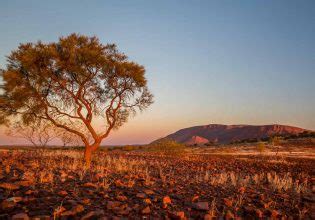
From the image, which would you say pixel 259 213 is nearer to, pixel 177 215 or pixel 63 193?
pixel 177 215

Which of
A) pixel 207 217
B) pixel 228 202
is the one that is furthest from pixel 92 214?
pixel 228 202

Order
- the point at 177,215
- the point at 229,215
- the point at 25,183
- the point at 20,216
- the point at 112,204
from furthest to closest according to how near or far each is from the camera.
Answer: the point at 25,183, the point at 229,215, the point at 112,204, the point at 177,215, the point at 20,216

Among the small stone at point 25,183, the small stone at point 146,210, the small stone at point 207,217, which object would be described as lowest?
the small stone at point 207,217

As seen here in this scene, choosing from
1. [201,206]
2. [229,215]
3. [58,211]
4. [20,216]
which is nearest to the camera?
[20,216]

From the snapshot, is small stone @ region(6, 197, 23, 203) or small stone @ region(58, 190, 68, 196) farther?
small stone @ region(58, 190, 68, 196)

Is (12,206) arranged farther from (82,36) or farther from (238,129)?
(238,129)

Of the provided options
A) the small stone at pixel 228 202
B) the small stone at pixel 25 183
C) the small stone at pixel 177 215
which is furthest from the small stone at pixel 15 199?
the small stone at pixel 228 202

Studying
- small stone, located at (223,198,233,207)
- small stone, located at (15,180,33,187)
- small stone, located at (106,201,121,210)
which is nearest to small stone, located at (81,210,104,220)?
small stone, located at (106,201,121,210)

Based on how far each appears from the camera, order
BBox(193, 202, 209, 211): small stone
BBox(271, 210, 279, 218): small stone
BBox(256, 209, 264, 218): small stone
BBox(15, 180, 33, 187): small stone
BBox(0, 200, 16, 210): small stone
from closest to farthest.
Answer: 1. BBox(0, 200, 16, 210): small stone
2. BBox(193, 202, 209, 211): small stone
3. BBox(256, 209, 264, 218): small stone
4. BBox(271, 210, 279, 218): small stone
5. BBox(15, 180, 33, 187): small stone

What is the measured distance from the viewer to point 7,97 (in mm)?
18656

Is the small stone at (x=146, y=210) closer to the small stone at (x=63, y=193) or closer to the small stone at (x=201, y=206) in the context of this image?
the small stone at (x=201, y=206)

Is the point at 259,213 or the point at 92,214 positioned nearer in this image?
the point at 92,214

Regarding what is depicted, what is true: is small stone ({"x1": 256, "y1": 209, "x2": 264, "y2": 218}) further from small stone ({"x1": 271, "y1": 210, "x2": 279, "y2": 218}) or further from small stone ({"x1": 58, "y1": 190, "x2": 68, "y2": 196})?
small stone ({"x1": 58, "y1": 190, "x2": 68, "y2": 196})

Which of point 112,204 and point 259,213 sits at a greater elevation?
point 112,204
